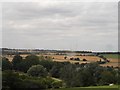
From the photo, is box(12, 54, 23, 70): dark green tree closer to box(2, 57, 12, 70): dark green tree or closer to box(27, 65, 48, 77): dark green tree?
box(2, 57, 12, 70): dark green tree

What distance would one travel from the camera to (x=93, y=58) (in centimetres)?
1816

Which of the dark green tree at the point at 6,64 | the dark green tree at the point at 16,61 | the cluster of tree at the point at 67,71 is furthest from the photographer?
the cluster of tree at the point at 67,71

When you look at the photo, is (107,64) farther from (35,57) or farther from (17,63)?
(17,63)

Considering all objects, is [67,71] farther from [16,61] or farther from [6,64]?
[6,64]

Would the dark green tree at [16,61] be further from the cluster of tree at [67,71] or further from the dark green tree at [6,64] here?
the dark green tree at [6,64]

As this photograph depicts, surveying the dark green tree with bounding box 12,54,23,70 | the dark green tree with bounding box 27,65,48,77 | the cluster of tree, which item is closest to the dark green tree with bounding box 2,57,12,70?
the cluster of tree

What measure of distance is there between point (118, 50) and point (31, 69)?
218 inches

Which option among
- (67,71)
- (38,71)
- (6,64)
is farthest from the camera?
(67,71)

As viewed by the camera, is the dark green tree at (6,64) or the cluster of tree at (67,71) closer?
the dark green tree at (6,64)

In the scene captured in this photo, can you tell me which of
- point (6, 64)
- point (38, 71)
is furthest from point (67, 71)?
point (6, 64)

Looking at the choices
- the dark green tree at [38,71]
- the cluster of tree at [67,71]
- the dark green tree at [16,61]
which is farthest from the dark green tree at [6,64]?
the dark green tree at [38,71]

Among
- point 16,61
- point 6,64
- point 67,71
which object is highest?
point 16,61

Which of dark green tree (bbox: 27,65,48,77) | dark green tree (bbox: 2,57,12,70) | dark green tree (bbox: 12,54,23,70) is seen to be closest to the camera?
dark green tree (bbox: 2,57,12,70)

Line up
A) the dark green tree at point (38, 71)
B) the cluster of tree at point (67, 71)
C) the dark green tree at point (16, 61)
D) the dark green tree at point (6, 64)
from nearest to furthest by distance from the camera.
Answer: the dark green tree at point (6, 64), the dark green tree at point (16, 61), the dark green tree at point (38, 71), the cluster of tree at point (67, 71)
